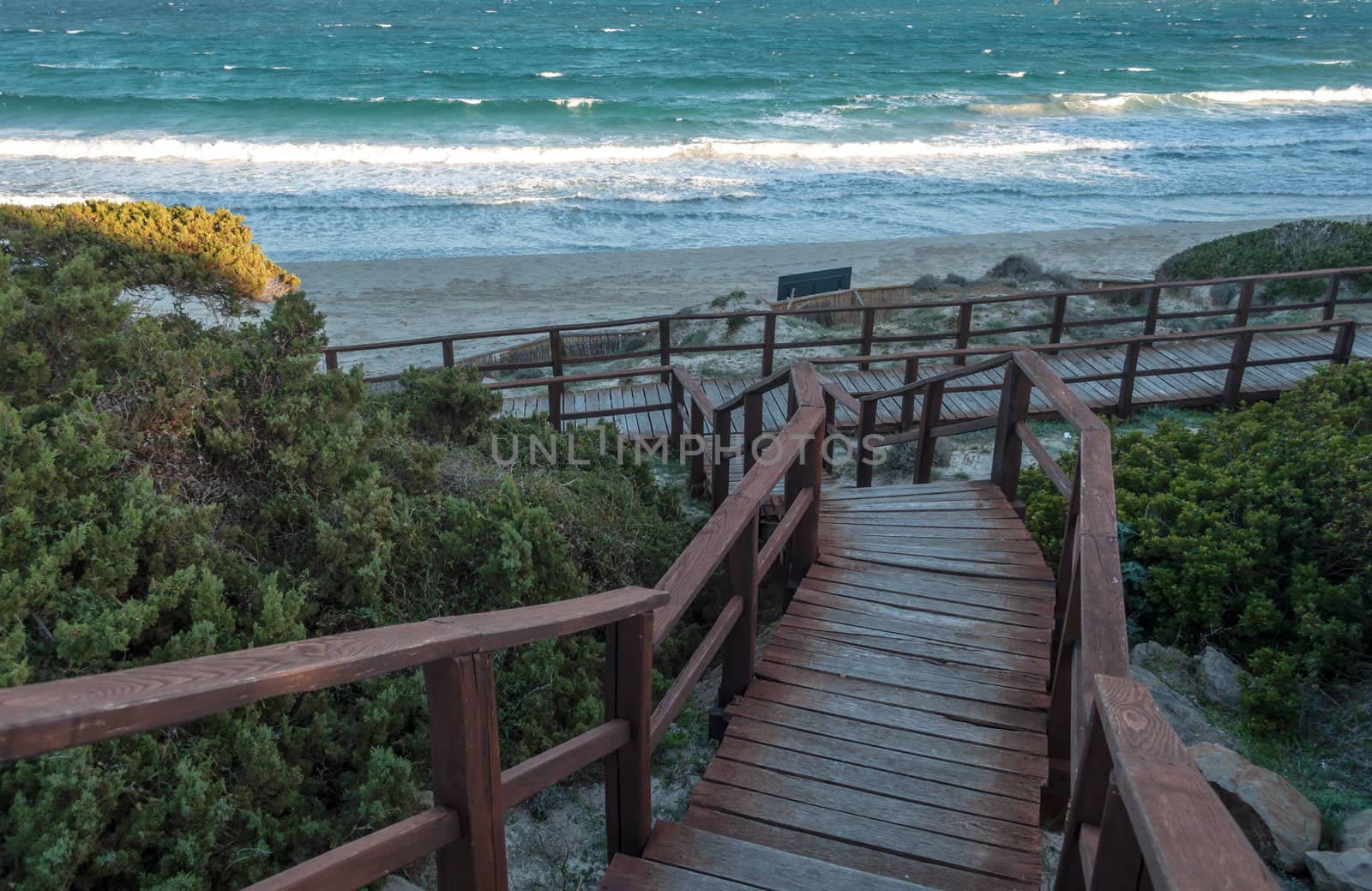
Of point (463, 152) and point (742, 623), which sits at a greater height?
point (463, 152)

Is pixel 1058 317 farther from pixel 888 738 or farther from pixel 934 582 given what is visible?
pixel 888 738

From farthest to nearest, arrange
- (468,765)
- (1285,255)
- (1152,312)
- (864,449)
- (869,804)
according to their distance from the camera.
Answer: (1285,255)
(1152,312)
(864,449)
(869,804)
(468,765)

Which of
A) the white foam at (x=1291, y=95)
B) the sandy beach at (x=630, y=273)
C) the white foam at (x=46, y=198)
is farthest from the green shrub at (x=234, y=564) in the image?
the white foam at (x=1291, y=95)

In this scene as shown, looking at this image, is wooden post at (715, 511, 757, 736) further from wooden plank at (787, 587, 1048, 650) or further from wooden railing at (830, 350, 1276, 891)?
wooden railing at (830, 350, 1276, 891)

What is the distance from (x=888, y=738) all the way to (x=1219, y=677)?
1.86m

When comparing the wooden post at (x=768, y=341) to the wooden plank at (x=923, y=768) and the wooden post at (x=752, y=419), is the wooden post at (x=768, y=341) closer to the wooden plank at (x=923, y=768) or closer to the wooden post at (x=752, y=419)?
the wooden post at (x=752, y=419)

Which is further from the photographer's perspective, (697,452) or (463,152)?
(463,152)

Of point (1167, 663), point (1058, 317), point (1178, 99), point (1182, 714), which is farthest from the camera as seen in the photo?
point (1178, 99)

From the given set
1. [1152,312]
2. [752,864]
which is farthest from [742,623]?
[1152,312]

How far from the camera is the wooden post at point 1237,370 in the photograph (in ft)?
30.3

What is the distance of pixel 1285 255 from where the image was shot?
15148 mm

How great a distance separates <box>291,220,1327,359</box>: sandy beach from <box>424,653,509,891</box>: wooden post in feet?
53.5

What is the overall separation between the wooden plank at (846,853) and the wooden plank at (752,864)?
0.13 meters

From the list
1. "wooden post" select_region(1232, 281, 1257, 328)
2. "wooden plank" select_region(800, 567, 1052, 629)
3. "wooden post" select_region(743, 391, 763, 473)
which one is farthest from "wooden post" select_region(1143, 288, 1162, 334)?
"wooden plank" select_region(800, 567, 1052, 629)
